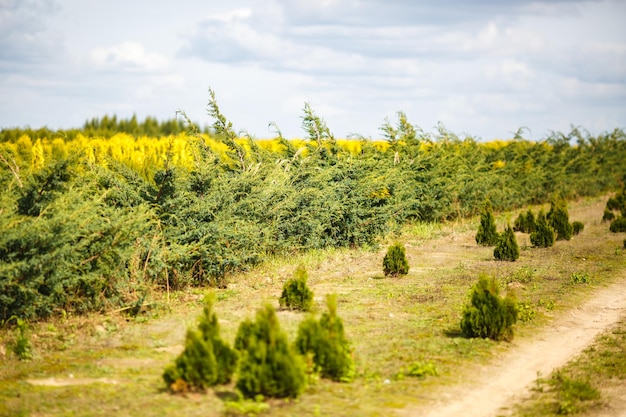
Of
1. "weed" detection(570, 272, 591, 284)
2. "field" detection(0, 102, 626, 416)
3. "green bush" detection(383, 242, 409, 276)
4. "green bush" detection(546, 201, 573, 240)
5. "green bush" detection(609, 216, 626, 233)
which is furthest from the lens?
"green bush" detection(609, 216, 626, 233)

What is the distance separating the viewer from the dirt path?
7258 millimetres

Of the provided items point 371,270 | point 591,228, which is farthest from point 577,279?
point 591,228

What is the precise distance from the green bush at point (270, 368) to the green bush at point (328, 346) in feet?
2.29

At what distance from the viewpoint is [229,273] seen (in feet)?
45.3

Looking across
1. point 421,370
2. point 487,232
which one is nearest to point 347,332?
point 421,370

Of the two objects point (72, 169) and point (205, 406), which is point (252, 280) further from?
point (205, 406)

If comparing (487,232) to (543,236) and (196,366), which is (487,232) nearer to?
(543,236)

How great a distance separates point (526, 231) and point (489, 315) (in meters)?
14.0

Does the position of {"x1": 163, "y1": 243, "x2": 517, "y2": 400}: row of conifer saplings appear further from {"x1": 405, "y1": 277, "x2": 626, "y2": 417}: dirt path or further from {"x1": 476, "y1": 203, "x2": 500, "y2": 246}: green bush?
{"x1": 476, "y1": 203, "x2": 500, "y2": 246}: green bush

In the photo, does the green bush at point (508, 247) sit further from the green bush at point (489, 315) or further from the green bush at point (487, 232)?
the green bush at point (489, 315)

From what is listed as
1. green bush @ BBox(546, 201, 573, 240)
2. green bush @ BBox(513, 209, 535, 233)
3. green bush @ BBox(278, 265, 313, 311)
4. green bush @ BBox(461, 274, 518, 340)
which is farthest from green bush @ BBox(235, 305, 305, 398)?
green bush @ BBox(513, 209, 535, 233)

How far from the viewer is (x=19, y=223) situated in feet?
32.9

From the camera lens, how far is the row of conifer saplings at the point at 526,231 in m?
16.7

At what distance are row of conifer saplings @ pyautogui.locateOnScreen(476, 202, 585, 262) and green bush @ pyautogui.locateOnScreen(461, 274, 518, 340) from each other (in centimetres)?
693
